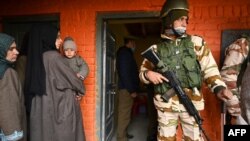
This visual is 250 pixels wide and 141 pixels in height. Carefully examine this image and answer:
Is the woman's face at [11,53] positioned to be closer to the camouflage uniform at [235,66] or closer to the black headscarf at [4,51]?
the black headscarf at [4,51]

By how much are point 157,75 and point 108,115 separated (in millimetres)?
1711

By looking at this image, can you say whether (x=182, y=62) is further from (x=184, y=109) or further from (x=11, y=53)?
(x=11, y=53)

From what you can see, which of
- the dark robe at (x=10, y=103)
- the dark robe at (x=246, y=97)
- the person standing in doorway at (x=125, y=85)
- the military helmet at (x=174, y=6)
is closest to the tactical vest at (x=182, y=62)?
the military helmet at (x=174, y=6)

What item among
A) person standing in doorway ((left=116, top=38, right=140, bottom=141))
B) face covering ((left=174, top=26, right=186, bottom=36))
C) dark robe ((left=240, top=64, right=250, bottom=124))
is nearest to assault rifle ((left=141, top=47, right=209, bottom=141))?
face covering ((left=174, top=26, right=186, bottom=36))

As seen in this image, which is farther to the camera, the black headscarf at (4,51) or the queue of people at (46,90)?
the queue of people at (46,90)

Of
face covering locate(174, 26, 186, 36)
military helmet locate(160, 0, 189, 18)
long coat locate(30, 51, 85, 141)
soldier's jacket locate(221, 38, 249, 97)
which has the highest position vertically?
military helmet locate(160, 0, 189, 18)

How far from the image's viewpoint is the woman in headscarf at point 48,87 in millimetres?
2482

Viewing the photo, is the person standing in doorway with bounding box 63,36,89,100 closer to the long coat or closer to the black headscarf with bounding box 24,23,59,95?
the long coat

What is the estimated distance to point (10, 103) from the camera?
2139mm

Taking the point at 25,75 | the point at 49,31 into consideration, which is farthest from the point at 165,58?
the point at 25,75

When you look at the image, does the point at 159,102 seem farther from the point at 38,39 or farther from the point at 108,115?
the point at 108,115

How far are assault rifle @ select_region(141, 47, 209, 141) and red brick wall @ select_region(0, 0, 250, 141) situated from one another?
3.19 ft

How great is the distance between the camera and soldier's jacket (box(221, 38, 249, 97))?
2.38 metres

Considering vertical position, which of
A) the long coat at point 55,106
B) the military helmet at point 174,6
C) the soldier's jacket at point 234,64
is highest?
the military helmet at point 174,6
